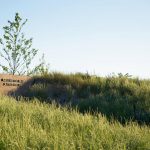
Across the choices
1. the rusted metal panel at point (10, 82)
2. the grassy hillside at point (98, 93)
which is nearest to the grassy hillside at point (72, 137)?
the grassy hillside at point (98, 93)

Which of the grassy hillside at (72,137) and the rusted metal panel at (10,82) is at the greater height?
the rusted metal panel at (10,82)

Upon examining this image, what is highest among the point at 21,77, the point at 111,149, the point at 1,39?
the point at 1,39

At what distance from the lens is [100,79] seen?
1769 cm

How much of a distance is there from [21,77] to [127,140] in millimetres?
13021

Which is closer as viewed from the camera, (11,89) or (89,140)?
(89,140)

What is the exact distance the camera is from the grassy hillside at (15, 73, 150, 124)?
13211 millimetres

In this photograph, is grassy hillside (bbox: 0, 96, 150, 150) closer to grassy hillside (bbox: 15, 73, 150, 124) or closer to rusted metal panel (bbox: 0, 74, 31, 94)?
→ grassy hillside (bbox: 15, 73, 150, 124)

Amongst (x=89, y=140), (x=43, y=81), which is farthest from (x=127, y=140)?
(x=43, y=81)

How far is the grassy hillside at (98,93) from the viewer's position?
43.3 feet

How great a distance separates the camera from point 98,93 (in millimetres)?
16312

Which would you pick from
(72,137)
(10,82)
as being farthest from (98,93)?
(72,137)

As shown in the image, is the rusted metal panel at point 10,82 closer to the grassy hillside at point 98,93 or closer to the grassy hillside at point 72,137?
the grassy hillside at point 98,93

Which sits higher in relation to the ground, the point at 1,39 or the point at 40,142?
the point at 1,39

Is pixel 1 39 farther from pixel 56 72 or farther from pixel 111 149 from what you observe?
pixel 111 149
